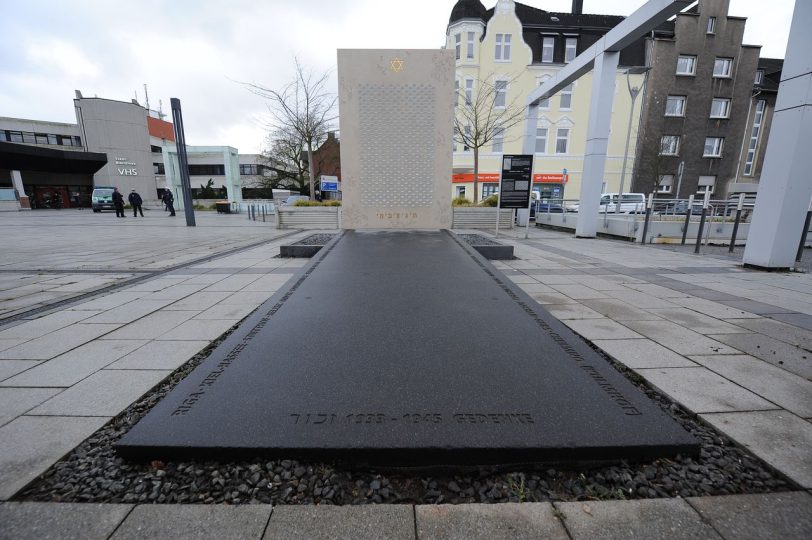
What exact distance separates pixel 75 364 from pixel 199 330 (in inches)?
33.9

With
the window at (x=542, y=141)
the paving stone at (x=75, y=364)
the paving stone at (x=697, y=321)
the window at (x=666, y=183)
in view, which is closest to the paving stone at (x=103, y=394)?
the paving stone at (x=75, y=364)

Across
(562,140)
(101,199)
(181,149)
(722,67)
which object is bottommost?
(101,199)

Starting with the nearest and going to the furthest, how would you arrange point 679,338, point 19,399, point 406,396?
point 406,396 → point 19,399 → point 679,338

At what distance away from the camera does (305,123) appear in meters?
18.8

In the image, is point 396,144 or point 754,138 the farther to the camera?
point 754,138

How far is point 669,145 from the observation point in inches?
1069

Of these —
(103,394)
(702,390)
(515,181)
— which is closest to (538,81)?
(515,181)

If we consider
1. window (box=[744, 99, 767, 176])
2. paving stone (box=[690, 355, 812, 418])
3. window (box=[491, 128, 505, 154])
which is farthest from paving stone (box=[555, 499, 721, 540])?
window (box=[744, 99, 767, 176])

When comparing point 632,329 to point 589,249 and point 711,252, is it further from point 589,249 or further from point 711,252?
point 711,252

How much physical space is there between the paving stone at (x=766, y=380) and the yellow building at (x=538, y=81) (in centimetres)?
2519

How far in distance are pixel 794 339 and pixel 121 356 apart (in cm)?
555

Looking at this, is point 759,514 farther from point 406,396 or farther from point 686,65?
point 686,65

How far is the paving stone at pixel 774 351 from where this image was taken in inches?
100

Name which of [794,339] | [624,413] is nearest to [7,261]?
[624,413]
